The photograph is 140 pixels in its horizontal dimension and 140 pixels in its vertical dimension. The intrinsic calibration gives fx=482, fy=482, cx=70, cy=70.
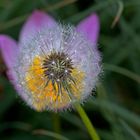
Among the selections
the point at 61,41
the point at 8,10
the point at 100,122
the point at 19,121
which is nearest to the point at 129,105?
the point at 100,122

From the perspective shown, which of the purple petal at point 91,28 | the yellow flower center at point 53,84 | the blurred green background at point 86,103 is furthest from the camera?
the blurred green background at point 86,103

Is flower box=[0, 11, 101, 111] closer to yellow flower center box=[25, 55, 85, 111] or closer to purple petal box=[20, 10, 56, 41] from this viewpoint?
yellow flower center box=[25, 55, 85, 111]

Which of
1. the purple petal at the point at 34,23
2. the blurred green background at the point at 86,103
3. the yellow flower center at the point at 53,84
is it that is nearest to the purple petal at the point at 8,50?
the purple petal at the point at 34,23

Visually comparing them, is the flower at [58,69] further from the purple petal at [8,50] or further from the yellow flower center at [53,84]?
the purple petal at [8,50]

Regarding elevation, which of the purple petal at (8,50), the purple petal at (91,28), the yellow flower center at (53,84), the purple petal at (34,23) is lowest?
the yellow flower center at (53,84)

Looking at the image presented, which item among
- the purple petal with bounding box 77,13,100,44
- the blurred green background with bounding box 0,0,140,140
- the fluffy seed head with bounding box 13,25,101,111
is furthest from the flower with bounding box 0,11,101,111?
the blurred green background with bounding box 0,0,140,140

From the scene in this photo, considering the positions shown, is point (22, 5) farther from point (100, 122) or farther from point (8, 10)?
point (100, 122)

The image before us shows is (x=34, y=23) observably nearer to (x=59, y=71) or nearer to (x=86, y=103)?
(x=86, y=103)

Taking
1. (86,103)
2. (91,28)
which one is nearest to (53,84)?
(91,28)
